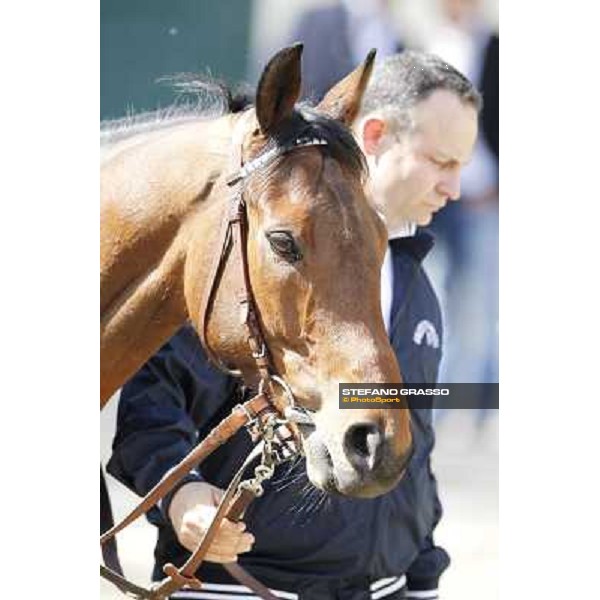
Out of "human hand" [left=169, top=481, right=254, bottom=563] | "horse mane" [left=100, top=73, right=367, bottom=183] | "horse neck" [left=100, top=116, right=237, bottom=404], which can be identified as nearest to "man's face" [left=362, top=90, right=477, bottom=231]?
"horse mane" [left=100, top=73, right=367, bottom=183]

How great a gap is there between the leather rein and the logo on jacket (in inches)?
14.7

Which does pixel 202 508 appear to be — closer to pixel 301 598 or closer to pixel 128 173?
pixel 301 598

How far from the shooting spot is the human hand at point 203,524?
1.85 meters

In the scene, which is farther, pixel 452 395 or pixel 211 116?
pixel 452 395

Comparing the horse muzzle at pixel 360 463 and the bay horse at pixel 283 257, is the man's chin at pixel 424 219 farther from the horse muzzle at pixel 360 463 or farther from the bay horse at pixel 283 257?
the horse muzzle at pixel 360 463

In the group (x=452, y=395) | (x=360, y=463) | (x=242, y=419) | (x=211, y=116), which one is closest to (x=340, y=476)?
(x=360, y=463)

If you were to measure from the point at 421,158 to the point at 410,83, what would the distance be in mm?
141

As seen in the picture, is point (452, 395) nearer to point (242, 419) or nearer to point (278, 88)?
point (242, 419)

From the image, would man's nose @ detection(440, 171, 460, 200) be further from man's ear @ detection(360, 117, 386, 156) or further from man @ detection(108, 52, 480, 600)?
man's ear @ detection(360, 117, 386, 156)

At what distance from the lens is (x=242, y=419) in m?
1.70

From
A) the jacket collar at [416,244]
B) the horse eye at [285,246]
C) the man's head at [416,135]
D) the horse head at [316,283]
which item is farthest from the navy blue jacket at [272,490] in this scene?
the horse eye at [285,246]

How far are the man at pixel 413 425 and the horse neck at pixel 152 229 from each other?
176 millimetres
